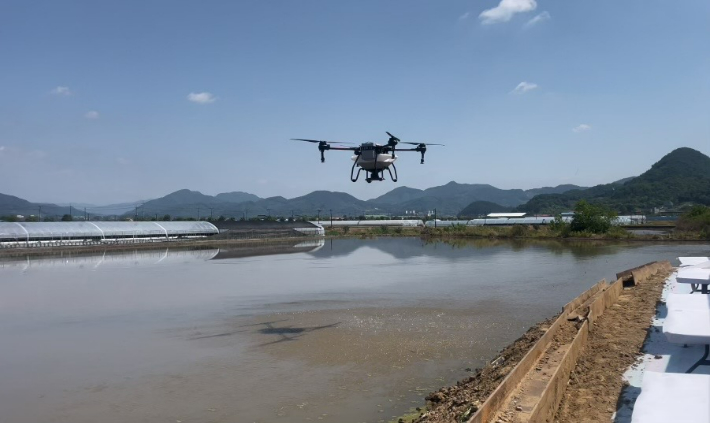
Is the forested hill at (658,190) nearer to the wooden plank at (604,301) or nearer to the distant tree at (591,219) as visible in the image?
the distant tree at (591,219)

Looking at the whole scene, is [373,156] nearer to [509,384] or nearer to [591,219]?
[509,384]

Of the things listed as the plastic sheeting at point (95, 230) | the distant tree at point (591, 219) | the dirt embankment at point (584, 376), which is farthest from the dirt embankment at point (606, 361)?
the distant tree at point (591, 219)

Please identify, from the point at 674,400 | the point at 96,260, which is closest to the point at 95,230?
the point at 96,260

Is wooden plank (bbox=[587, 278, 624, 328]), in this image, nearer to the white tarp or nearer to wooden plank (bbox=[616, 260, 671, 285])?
wooden plank (bbox=[616, 260, 671, 285])

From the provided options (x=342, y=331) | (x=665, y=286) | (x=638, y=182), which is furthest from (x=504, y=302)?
(x=638, y=182)

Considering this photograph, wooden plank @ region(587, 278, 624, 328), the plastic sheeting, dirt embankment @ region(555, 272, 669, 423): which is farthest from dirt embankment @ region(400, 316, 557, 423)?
the plastic sheeting

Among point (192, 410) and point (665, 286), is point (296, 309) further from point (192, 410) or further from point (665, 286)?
point (665, 286)
